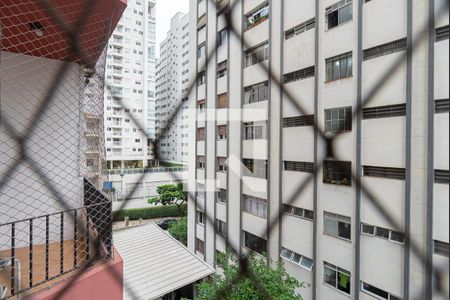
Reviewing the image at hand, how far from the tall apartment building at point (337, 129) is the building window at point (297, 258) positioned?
1 cm

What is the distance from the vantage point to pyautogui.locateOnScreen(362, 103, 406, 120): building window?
190 cm

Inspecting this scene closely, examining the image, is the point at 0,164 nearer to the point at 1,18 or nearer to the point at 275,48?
the point at 1,18

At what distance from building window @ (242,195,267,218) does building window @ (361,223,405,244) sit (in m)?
1.23

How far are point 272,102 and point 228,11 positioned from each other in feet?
6.94

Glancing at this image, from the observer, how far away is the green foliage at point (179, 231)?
5632 mm

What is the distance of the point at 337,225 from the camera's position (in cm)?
273

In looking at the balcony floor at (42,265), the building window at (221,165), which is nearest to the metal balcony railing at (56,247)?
the balcony floor at (42,265)

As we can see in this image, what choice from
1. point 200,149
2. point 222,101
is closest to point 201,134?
point 200,149

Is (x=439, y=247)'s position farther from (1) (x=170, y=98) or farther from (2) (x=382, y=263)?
(1) (x=170, y=98)

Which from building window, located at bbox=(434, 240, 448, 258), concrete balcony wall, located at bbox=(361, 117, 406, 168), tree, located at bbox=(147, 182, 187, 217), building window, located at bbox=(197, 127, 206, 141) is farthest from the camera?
building window, located at bbox=(197, 127, 206, 141)

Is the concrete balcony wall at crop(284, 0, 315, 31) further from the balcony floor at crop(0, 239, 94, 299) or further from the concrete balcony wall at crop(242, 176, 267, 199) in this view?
the balcony floor at crop(0, 239, 94, 299)

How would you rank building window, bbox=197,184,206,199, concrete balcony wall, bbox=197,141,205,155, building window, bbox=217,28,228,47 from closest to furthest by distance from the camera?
building window, bbox=217,28,228,47 < concrete balcony wall, bbox=197,141,205,155 < building window, bbox=197,184,206,199

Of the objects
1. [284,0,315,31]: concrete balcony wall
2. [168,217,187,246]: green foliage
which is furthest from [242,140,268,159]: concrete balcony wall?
[168,217,187,246]: green foliage

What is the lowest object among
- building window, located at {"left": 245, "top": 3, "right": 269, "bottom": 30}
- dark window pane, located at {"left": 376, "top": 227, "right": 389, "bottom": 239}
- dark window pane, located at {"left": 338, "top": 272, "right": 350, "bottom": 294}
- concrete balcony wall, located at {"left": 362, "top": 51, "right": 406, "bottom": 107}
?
dark window pane, located at {"left": 338, "top": 272, "right": 350, "bottom": 294}
